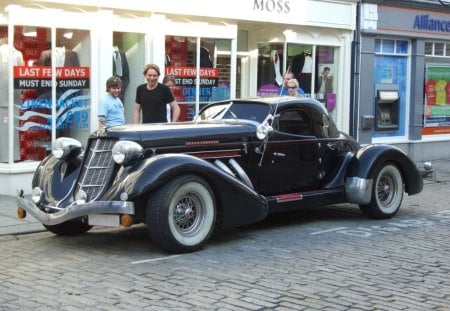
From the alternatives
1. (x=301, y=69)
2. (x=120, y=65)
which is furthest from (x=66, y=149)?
(x=301, y=69)

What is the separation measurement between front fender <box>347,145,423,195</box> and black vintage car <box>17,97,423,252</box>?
0.04 ft

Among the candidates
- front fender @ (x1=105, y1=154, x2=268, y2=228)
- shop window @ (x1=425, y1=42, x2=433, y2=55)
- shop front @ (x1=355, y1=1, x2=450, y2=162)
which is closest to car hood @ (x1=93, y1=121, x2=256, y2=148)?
front fender @ (x1=105, y1=154, x2=268, y2=228)

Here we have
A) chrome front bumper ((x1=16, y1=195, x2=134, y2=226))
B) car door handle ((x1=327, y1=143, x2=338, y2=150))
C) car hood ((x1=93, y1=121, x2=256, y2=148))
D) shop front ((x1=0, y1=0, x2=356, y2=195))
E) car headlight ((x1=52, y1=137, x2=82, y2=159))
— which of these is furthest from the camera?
shop front ((x1=0, y1=0, x2=356, y2=195))

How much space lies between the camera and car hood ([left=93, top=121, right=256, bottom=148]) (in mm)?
7238

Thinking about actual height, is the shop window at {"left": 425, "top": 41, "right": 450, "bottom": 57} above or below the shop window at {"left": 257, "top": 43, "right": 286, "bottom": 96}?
above

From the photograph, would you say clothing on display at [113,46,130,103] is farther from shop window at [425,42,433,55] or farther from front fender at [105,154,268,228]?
shop window at [425,42,433,55]

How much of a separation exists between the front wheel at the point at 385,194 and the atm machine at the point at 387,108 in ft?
24.6

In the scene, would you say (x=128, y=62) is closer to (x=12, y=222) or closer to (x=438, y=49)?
(x=12, y=222)

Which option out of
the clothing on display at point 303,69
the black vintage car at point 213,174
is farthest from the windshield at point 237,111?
the clothing on display at point 303,69

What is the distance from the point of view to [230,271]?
6.31 metres

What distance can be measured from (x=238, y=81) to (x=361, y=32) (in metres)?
3.22

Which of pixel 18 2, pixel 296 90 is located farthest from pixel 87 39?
pixel 296 90

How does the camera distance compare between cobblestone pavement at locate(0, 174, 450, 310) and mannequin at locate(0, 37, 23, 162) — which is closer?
cobblestone pavement at locate(0, 174, 450, 310)

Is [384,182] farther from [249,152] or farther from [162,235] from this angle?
[162,235]
